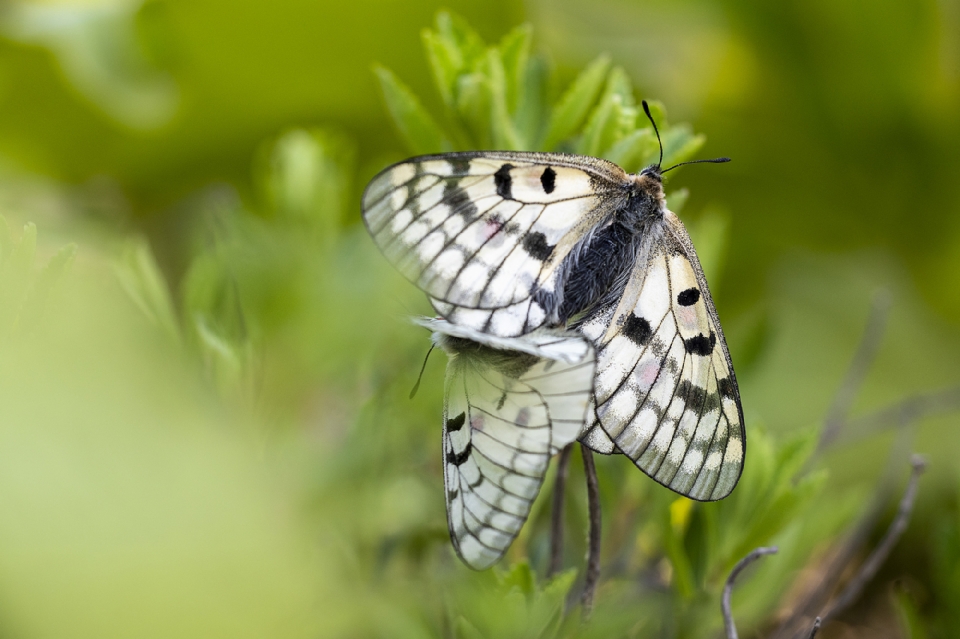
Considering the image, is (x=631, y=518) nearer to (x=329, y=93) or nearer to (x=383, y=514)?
(x=383, y=514)

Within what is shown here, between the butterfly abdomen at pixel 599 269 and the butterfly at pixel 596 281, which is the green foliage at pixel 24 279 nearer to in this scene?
the butterfly at pixel 596 281

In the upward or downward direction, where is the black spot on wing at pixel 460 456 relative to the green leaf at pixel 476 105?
downward

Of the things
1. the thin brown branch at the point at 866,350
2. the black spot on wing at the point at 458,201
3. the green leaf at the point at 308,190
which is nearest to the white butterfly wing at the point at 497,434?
the black spot on wing at the point at 458,201

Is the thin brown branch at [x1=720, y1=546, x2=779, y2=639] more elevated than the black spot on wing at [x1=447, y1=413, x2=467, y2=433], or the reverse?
the black spot on wing at [x1=447, y1=413, x2=467, y2=433]

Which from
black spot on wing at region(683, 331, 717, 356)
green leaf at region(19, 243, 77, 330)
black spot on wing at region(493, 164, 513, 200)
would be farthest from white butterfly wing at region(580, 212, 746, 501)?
green leaf at region(19, 243, 77, 330)

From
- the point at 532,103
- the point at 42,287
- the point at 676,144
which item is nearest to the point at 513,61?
the point at 532,103

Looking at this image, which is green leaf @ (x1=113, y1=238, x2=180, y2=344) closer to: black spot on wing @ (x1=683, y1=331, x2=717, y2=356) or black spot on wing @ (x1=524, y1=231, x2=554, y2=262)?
black spot on wing @ (x1=524, y1=231, x2=554, y2=262)
